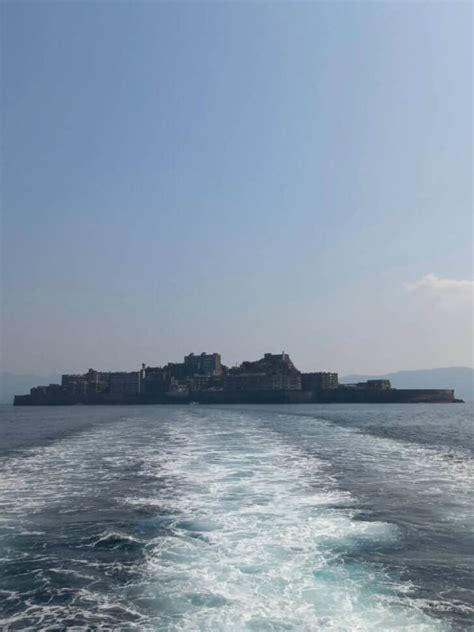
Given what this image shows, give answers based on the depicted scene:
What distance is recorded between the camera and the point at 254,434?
5641cm

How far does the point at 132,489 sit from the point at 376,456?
20724 mm

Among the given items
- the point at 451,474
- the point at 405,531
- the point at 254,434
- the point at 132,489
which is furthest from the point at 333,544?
the point at 254,434

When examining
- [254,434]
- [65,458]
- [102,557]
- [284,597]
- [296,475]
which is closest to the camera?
[284,597]

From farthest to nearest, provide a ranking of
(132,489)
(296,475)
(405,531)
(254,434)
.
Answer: (254,434), (296,475), (132,489), (405,531)

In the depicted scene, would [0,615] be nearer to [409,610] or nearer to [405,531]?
[409,610]

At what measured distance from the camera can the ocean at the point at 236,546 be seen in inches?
480

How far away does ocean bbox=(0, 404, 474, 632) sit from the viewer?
12.2 m

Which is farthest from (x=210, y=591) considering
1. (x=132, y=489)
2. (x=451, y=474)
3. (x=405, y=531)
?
(x=451, y=474)

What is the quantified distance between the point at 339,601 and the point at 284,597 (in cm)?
137

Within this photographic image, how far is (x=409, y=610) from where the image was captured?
12.2 meters

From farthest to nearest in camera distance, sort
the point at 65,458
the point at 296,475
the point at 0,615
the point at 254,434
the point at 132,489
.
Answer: the point at 254,434 → the point at 65,458 → the point at 296,475 → the point at 132,489 → the point at 0,615

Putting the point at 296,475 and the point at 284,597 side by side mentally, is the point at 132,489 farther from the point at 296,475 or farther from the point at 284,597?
the point at 284,597

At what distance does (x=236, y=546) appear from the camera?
17000 millimetres

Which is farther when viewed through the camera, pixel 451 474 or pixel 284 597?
pixel 451 474
